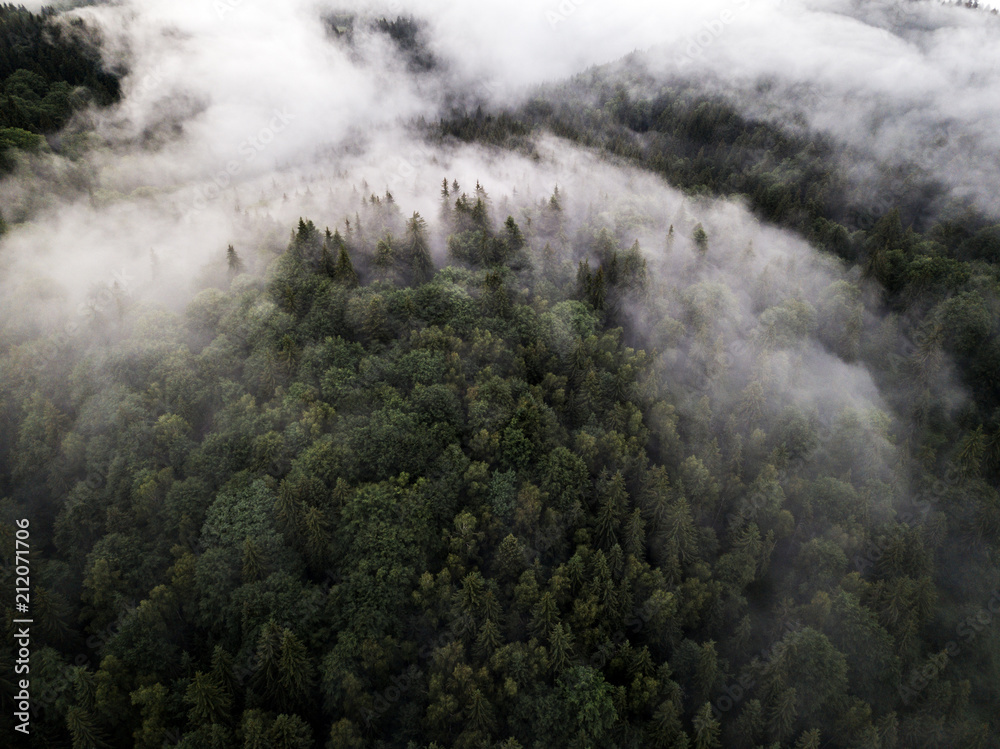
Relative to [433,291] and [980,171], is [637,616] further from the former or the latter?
[980,171]

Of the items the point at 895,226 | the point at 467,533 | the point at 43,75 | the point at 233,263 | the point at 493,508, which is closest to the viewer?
the point at 467,533

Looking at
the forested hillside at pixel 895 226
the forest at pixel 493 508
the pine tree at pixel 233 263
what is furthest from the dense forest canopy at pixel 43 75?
the forested hillside at pixel 895 226

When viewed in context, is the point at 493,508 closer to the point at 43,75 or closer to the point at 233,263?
the point at 233,263

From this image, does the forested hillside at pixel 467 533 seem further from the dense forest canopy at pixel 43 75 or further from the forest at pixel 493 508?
the dense forest canopy at pixel 43 75

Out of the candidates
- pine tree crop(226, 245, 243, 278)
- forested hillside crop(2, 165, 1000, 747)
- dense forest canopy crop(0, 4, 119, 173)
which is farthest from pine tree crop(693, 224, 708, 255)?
dense forest canopy crop(0, 4, 119, 173)

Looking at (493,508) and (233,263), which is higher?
(233,263)

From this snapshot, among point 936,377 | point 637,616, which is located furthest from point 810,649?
point 936,377

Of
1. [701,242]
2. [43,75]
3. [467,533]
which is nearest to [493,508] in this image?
[467,533]

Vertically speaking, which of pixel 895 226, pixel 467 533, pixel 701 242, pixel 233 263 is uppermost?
pixel 895 226
